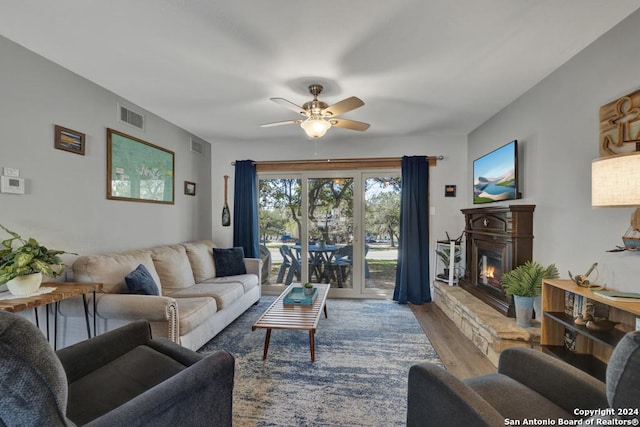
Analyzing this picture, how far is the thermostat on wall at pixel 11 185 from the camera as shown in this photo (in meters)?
2.00

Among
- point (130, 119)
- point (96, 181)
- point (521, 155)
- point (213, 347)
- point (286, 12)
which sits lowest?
point (213, 347)

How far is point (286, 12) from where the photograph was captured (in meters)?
1.74

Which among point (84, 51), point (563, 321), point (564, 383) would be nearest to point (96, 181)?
point (84, 51)

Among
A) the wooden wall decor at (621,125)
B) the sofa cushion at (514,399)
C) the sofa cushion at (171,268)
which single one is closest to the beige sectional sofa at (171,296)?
the sofa cushion at (171,268)

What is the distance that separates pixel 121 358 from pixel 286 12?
2.13 metres

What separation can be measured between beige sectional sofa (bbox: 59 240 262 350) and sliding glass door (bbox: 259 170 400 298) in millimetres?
903

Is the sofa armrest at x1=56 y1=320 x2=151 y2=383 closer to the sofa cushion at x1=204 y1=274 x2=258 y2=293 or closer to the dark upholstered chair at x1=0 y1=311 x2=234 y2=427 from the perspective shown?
the dark upholstered chair at x1=0 y1=311 x2=234 y2=427

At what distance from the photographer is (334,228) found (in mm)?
4547

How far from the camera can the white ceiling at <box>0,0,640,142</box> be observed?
171cm

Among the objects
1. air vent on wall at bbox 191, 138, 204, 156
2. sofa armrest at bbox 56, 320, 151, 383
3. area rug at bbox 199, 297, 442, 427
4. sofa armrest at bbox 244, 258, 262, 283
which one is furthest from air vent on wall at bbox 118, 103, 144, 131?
area rug at bbox 199, 297, 442, 427

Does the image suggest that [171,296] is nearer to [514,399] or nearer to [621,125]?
[514,399]

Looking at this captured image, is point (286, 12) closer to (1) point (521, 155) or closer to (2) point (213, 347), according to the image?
(1) point (521, 155)

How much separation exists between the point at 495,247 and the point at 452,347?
44.0 inches

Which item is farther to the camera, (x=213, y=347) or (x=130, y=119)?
(x=130, y=119)
